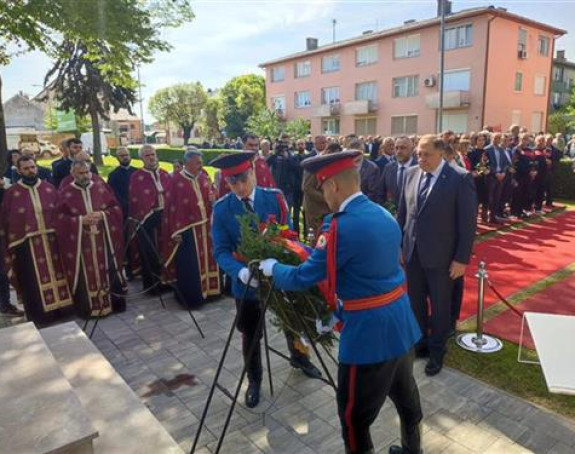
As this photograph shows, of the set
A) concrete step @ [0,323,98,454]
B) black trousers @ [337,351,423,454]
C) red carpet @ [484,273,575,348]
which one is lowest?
red carpet @ [484,273,575,348]

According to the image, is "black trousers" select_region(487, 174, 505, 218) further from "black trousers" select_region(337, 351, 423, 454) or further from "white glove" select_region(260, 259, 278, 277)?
"white glove" select_region(260, 259, 278, 277)

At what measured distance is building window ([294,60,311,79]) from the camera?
41.5m

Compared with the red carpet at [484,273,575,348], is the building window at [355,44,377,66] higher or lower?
higher

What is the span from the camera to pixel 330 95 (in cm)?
4000

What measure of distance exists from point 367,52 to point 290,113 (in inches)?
416

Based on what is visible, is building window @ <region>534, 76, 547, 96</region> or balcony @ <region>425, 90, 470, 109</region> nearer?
balcony @ <region>425, 90, 470, 109</region>

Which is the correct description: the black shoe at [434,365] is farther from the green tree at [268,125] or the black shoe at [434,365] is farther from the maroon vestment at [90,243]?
the green tree at [268,125]

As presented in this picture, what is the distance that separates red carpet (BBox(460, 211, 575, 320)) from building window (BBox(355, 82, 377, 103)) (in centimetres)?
2704

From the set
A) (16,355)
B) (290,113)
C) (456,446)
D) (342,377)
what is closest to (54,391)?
(16,355)

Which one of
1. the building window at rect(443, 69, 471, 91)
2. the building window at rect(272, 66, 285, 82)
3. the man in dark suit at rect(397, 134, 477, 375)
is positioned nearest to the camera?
the man in dark suit at rect(397, 134, 477, 375)

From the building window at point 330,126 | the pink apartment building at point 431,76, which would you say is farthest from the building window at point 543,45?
the building window at point 330,126

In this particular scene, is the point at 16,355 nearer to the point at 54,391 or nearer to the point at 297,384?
the point at 54,391

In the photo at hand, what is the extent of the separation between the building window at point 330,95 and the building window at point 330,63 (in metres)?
1.51

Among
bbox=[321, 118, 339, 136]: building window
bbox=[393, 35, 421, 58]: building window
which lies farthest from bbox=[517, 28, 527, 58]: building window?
bbox=[321, 118, 339, 136]: building window
